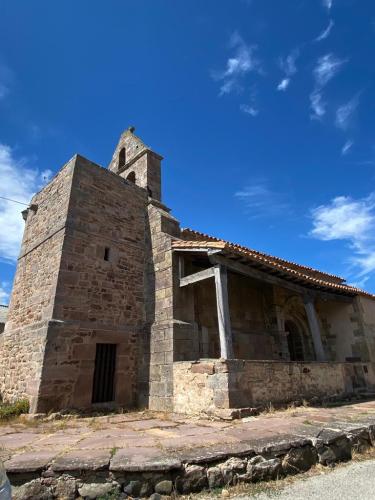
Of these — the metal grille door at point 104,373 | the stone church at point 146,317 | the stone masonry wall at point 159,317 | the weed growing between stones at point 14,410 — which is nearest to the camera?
the weed growing between stones at point 14,410

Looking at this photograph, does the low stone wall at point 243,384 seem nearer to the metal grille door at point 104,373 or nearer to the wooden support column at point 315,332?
the wooden support column at point 315,332

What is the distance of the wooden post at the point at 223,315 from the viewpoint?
664 centimetres

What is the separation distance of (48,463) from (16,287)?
25.9ft

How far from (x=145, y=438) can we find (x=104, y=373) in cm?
401

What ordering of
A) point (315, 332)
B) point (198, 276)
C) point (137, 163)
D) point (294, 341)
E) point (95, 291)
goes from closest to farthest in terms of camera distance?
point (198, 276) → point (95, 291) → point (315, 332) → point (294, 341) → point (137, 163)

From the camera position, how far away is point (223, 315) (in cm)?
699

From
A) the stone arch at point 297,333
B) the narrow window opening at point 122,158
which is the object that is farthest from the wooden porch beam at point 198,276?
the narrow window opening at point 122,158

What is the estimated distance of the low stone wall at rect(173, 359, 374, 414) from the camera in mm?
6188

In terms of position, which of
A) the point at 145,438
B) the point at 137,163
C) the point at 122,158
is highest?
the point at 122,158

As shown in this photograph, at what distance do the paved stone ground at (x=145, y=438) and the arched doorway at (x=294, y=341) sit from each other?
5.26 meters

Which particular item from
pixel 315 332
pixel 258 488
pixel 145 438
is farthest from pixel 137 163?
pixel 258 488

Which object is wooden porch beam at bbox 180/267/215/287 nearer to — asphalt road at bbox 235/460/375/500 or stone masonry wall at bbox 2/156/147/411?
stone masonry wall at bbox 2/156/147/411

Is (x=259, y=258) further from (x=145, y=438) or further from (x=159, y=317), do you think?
(x=145, y=438)

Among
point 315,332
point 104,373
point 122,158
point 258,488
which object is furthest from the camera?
point 122,158
